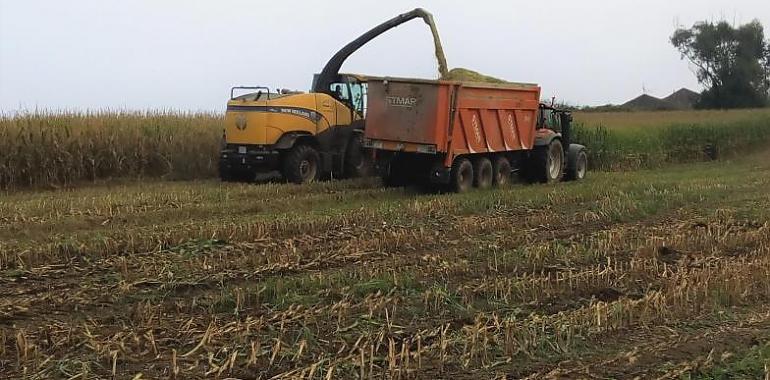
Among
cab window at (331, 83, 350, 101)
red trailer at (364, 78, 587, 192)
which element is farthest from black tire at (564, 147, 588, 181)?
cab window at (331, 83, 350, 101)

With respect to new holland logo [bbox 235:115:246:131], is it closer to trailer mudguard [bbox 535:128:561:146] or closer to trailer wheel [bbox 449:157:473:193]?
trailer wheel [bbox 449:157:473:193]

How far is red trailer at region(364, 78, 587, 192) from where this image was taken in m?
12.9

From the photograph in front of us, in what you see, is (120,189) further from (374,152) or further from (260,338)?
(260,338)

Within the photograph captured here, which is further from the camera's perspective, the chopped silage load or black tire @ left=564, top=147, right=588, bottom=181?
black tire @ left=564, top=147, right=588, bottom=181

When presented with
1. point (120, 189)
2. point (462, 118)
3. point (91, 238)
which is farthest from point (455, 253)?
point (120, 189)

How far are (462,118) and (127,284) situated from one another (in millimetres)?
7714

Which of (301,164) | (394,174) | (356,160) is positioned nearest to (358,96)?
(356,160)

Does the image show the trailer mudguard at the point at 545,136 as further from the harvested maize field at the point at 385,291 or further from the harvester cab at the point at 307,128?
the harvested maize field at the point at 385,291

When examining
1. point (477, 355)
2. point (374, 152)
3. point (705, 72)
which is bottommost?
point (477, 355)

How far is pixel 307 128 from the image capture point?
15.2 metres

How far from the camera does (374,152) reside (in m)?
13.7

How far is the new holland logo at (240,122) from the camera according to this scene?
49.1 feet

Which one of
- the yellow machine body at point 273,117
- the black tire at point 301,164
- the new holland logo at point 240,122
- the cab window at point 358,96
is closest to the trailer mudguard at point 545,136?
the cab window at point 358,96

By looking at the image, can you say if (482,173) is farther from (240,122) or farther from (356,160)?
(240,122)
